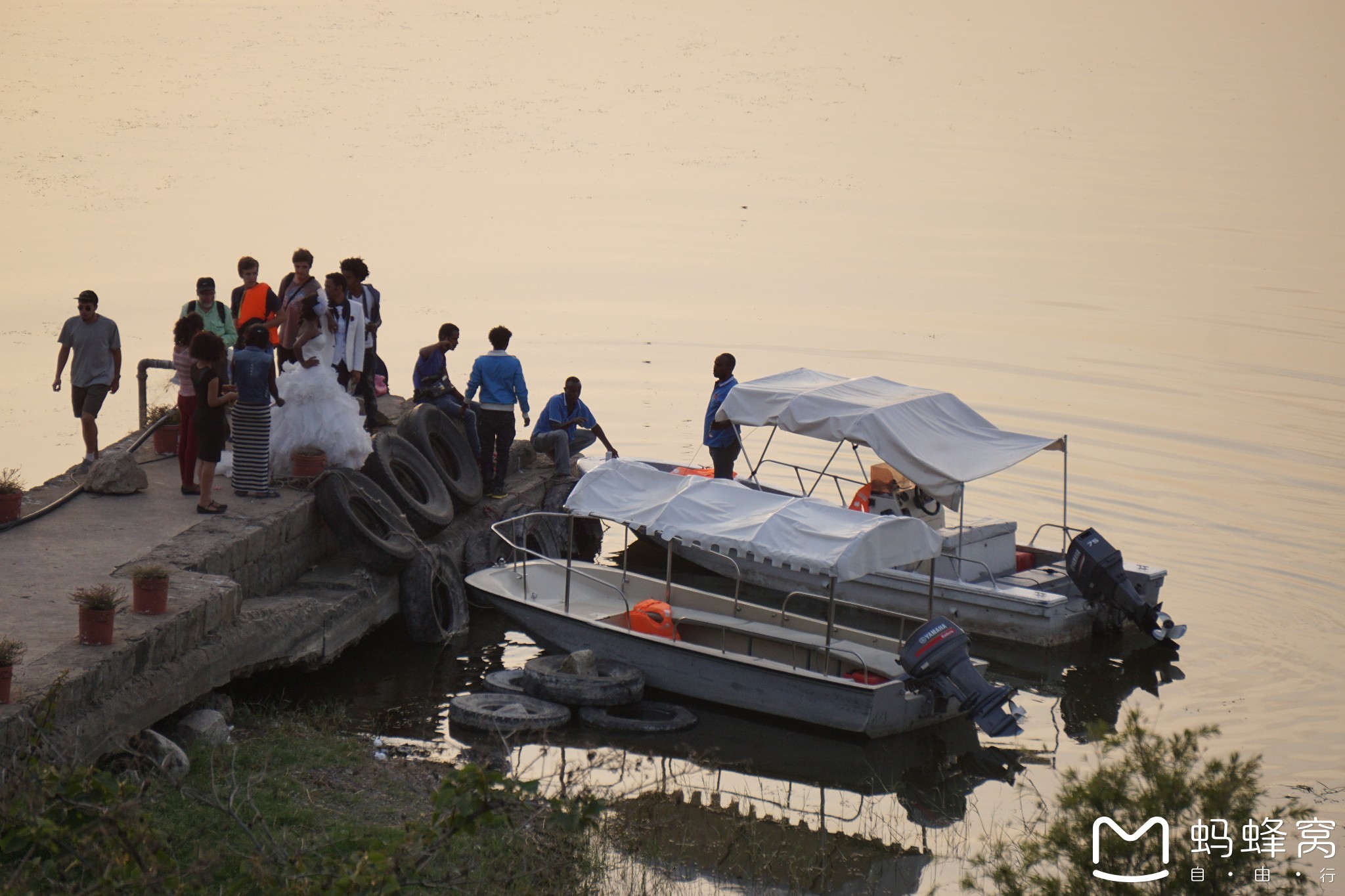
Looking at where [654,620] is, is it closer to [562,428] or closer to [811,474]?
[562,428]

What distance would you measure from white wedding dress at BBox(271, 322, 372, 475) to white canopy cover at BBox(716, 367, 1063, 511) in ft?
14.6

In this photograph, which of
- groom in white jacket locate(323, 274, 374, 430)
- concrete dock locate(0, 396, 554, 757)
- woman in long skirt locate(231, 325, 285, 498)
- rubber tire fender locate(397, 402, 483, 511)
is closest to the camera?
concrete dock locate(0, 396, 554, 757)

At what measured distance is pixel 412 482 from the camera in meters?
15.9

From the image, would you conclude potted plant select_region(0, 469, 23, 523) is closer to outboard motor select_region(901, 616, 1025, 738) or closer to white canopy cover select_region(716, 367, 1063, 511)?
white canopy cover select_region(716, 367, 1063, 511)

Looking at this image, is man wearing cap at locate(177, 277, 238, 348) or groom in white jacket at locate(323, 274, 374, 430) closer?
groom in white jacket at locate(323, 274, 374, 430)

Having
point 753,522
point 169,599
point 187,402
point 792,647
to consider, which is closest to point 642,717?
point 792,647

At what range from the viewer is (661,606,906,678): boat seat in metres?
13.0

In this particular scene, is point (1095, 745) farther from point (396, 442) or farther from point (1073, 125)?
point (1073, 125)

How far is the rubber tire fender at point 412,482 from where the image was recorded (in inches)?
595

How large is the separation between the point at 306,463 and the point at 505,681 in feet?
10.5

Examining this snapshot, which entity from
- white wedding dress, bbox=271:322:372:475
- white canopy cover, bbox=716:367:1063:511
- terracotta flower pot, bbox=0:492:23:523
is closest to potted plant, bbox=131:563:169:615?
terracotta flower pot, bbox=0:492:23:523

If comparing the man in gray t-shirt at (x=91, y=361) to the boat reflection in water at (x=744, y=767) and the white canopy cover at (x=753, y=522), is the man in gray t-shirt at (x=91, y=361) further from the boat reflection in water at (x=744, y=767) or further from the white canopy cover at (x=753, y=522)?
the white canopy cover at (x=753, y=522)

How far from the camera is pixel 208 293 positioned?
1476 cm

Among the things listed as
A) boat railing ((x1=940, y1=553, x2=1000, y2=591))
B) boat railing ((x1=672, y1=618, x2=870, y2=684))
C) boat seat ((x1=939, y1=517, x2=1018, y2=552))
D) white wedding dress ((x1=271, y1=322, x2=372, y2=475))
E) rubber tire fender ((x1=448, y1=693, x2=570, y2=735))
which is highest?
white wedding dress ((x1=271, y1=322, x2=372, y2=475))
